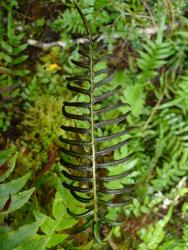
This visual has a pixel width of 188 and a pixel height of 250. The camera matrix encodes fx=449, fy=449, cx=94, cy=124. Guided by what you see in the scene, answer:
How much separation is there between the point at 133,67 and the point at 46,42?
583 mm

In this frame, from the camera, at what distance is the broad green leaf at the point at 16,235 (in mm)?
1620

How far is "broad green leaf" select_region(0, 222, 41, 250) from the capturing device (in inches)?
63.8

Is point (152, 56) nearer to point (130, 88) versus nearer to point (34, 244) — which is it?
point (130, 88)

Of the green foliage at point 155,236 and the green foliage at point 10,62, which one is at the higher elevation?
the green foliage at point 10,62

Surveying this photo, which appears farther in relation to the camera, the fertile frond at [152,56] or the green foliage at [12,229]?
the fertile frond at [152,56]

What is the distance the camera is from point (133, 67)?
2.89 metres

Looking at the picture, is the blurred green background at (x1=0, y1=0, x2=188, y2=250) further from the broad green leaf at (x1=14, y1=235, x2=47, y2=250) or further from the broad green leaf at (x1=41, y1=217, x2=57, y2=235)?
the broad green leaf at (x1=14, y1=235, x2=47, y2=250)

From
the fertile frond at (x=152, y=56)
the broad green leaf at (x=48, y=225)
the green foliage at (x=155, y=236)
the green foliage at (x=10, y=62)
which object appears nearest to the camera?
the broad green leaf at (x=48, y=225)

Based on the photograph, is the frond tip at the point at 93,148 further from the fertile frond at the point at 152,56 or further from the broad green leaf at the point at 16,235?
the fertile frond at the point at 152,56

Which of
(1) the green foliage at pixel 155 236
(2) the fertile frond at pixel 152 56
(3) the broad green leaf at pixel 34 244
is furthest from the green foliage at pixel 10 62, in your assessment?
(3) the broad green leaf at pixel 34 244

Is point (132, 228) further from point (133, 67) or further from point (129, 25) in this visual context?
point (129, 25)

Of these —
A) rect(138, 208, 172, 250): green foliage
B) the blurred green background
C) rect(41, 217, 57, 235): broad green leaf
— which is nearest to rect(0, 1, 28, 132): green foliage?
the blurred green background

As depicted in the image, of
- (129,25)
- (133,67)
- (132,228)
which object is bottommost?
(132,228)

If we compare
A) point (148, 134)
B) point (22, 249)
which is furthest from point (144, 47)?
point (22, 249)
